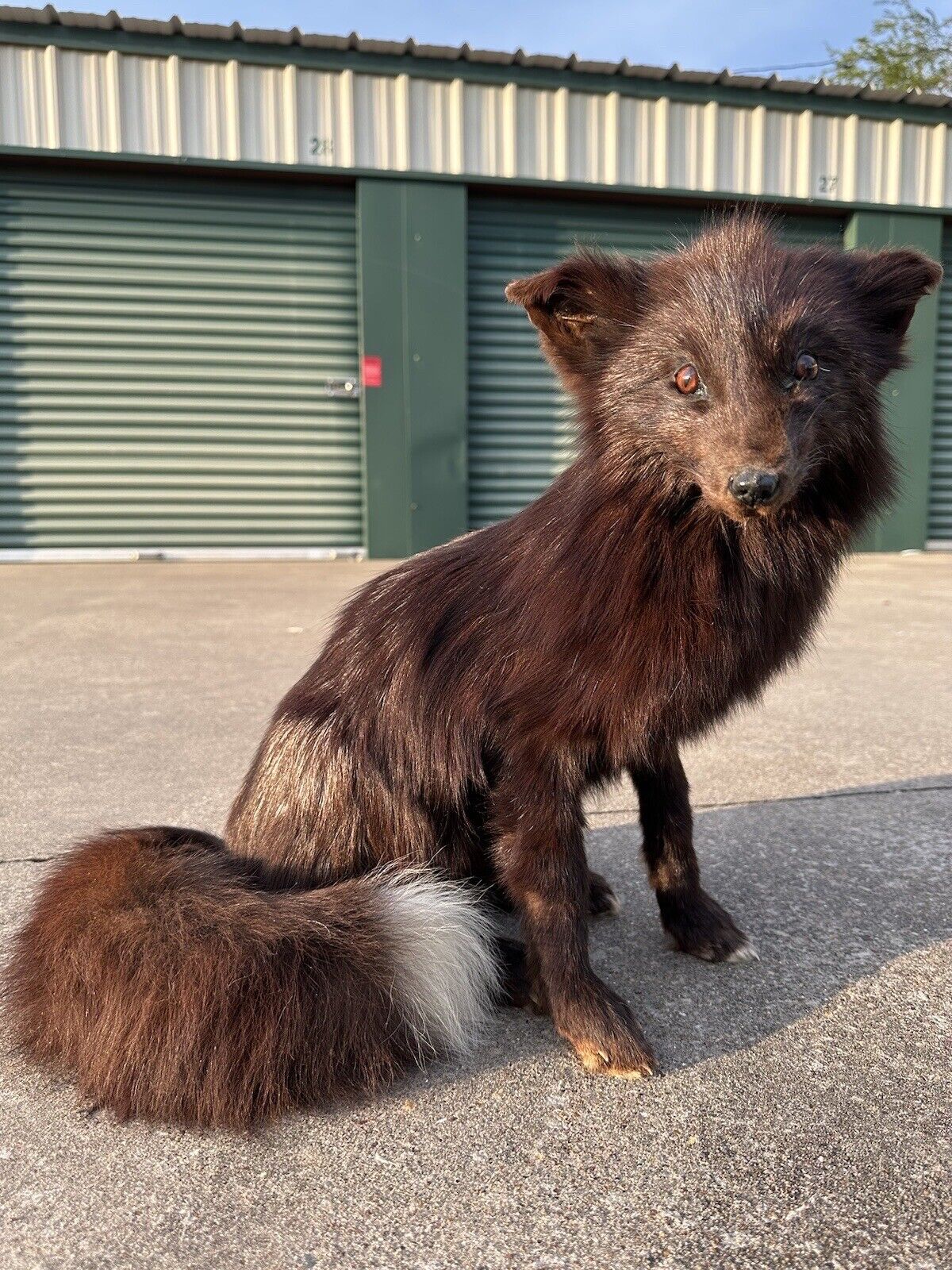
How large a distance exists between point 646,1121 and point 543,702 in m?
0.69

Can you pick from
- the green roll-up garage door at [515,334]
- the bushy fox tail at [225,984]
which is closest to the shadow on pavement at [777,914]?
the bushy fox tail at [225,984]

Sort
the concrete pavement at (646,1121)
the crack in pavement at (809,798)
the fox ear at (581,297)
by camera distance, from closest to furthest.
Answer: the concrete pavement at (646,1121), the fox ear at (581,297), the crack in pavement at (809,798)

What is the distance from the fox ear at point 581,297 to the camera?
1.70 meters

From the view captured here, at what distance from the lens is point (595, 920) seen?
222 centimetres

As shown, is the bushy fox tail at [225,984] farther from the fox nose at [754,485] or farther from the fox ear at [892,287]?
the fox ear at [892,287]

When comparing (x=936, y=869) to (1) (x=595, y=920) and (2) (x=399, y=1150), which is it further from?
(2) (x=399, y=1150)

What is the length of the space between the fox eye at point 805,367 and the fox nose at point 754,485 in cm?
25

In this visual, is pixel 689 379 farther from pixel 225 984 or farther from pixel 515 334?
pixel 515 334

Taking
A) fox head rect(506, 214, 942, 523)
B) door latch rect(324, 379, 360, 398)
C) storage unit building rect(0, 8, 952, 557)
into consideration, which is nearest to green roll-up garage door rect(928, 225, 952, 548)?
storage unit building rect(0, 8, 952, 557)

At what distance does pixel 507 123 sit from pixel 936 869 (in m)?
8.58

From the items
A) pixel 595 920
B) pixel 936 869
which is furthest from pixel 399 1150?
pixel 936 869

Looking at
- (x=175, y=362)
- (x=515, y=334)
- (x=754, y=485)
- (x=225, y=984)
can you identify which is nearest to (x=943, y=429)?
(x=515, y=334)

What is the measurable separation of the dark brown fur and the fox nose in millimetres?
27

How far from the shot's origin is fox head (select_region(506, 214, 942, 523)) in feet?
5.03
